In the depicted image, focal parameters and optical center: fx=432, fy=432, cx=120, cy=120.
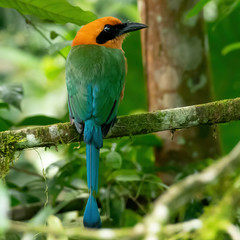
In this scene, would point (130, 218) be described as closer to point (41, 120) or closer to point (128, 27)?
point (41, 120)

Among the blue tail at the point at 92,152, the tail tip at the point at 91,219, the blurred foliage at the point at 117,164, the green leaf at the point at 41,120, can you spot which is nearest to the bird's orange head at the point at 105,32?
the blurred foliage at the point at 117,164

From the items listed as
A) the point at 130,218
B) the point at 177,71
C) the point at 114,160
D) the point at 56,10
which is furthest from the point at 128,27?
the point at 130,218

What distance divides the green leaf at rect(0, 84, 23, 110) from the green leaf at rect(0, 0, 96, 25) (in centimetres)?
56

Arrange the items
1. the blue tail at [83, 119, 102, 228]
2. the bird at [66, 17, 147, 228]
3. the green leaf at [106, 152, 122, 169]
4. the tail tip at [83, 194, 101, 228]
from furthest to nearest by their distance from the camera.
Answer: the green leaf at [106, 152, 122, 169]
the bird at [66, 17, 147, 228]
the blue tail at [83, 119, 102, 228]
the tail tip at [83, 194, 101, 228]

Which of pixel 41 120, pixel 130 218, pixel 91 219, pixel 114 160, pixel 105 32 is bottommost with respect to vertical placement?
pixel 130 218

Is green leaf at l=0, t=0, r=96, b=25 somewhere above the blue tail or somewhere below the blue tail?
above

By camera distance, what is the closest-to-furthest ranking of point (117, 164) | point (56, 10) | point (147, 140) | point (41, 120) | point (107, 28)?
point (117, 164) < point (56, 10) < point (41, 120) < point (147, 140) < point (107, 28)

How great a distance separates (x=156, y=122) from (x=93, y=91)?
0.57 m

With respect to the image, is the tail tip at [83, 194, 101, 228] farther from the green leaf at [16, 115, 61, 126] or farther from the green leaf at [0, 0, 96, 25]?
the green leaf at [0, 0, 96, 25]

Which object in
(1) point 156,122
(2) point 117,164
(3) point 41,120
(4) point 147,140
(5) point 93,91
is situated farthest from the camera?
(4) point 147,140

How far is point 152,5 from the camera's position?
373 cm

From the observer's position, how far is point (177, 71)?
3.60 meters

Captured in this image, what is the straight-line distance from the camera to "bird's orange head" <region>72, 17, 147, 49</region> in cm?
346

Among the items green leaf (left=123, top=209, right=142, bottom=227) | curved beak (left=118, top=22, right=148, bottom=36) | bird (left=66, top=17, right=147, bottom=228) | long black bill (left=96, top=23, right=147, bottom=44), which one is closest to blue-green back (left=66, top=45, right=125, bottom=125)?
bird (left=66, top=17, right=147, bottom=228)
